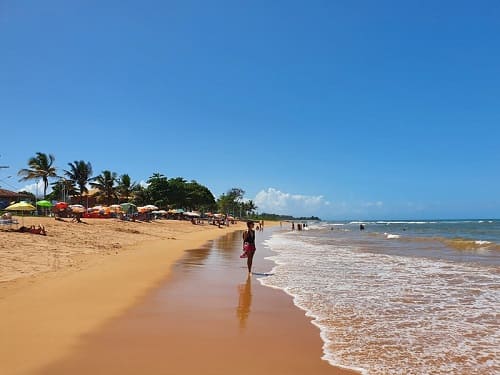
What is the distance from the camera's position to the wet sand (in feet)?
15.7

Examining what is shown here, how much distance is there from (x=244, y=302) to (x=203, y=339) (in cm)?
277

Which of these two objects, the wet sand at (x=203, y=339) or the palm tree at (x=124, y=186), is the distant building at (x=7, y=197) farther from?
the wet sand at (x=203, y=339)

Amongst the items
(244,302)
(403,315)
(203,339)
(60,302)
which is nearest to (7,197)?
(60,302)

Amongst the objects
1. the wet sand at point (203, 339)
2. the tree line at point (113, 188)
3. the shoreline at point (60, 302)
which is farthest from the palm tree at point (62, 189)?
the wet sand at point (203, 339)

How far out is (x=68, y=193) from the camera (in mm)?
65375

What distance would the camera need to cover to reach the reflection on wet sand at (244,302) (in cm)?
721

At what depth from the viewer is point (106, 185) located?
2576 inches

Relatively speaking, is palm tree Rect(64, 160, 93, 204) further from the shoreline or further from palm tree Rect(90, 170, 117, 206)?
the shoreline

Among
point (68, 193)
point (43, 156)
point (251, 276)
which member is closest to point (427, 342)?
point (251, 276)

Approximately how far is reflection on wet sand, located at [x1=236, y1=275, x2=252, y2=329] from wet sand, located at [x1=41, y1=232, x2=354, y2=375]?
19 millimetres

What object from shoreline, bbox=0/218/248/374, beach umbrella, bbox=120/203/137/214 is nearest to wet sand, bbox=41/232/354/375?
shoreline, bbox=0/218/248/374

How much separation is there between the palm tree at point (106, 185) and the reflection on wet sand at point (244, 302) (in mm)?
57885

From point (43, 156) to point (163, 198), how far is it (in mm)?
23674

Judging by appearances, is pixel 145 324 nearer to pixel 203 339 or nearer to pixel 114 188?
pixel 203 339
